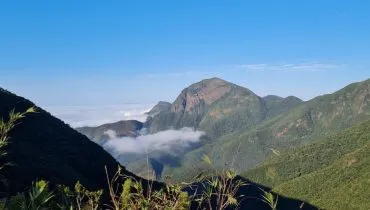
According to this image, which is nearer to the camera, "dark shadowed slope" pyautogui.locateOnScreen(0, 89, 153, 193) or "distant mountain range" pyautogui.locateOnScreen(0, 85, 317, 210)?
"distant mountain range" pyautogui.locateOnScreen(0, 85, 317, 210)

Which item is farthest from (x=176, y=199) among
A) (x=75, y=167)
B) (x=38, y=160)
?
(x=75, y=167)

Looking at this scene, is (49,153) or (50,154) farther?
(49,153)

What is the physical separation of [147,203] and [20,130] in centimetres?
15601

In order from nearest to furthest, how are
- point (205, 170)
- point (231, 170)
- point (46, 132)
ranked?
point (231, 170) < point (205, 170) < point (46, 132)

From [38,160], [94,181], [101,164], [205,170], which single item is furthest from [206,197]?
[101,164]

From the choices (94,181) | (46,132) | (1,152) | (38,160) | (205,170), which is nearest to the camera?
(1,152)

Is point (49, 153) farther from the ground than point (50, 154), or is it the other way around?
point (49, 153)

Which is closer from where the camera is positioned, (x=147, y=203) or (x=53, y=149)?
(x=147, y=203)

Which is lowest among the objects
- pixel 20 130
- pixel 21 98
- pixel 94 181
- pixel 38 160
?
pixel 94 181

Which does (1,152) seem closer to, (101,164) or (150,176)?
(150,176)

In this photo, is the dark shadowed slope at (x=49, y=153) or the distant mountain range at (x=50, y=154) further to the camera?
the dark shadowed slope at (x=49, y=153)

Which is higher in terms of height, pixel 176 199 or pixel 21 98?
pixel 21 98

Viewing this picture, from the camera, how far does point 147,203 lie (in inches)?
345

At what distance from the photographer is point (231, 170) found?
365 inches
